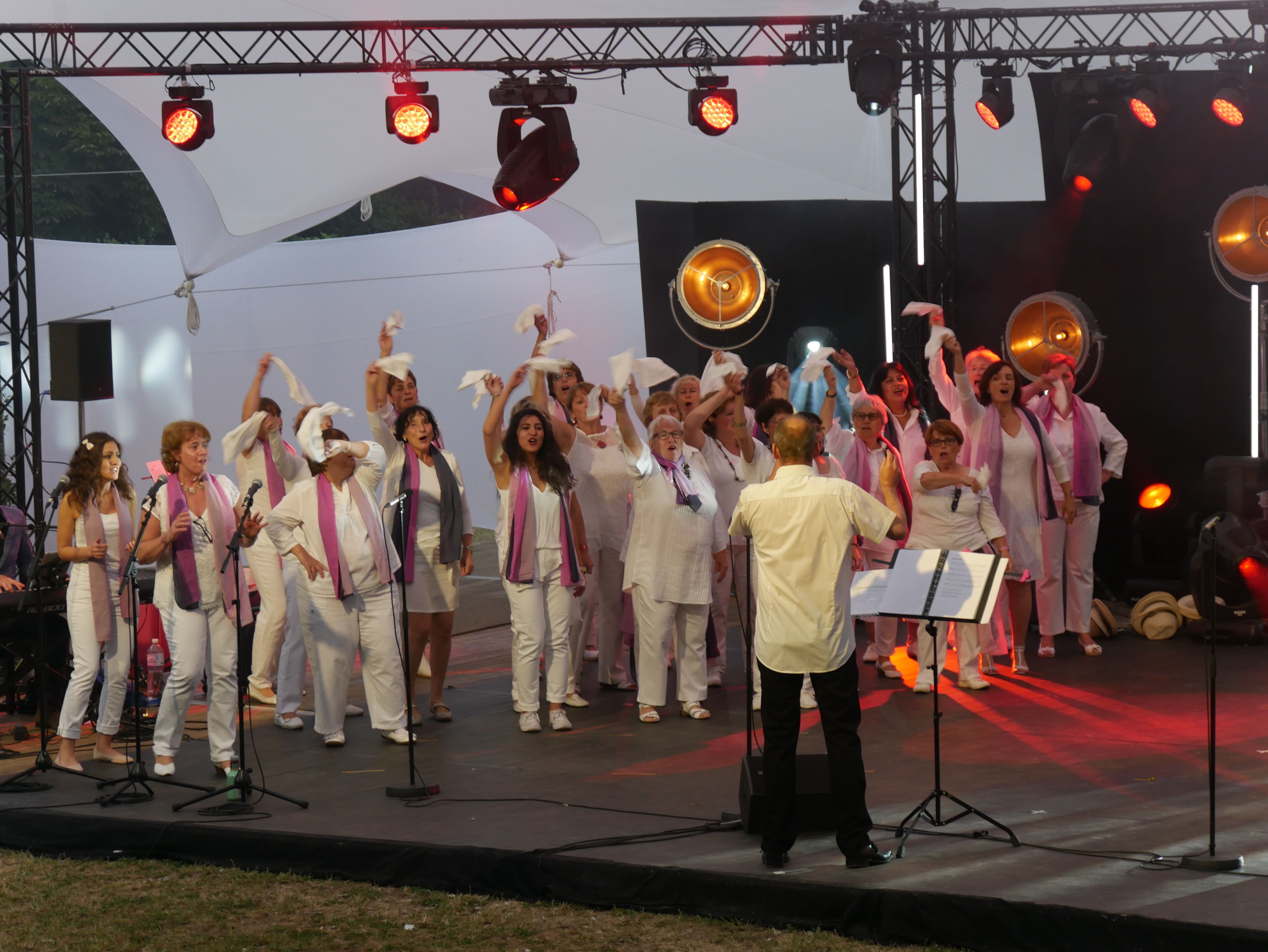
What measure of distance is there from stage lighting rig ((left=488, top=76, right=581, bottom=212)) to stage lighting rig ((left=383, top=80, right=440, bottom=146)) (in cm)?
38

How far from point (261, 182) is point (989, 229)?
16.5 feet

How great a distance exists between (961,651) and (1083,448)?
1730 millimetres

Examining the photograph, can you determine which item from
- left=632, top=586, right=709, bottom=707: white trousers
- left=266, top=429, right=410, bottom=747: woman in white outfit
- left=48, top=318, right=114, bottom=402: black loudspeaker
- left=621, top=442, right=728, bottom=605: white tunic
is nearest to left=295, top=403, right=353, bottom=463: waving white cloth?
left=266, top=429, right=410, bottom=747: woman in white outfit

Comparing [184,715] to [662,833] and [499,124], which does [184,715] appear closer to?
[662,833]

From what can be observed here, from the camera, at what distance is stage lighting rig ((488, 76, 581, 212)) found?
861cm

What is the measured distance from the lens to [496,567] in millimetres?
12648

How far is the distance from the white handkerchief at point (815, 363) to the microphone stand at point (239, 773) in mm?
3081

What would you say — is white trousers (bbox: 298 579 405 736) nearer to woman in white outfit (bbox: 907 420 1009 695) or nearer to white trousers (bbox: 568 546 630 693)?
white trousers (bbox: 568 546 630 693)

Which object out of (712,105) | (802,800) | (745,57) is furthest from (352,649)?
(745,57)

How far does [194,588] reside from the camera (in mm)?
5449

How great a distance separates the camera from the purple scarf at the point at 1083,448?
7961mm

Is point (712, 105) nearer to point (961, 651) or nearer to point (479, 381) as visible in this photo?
point (479, 381)

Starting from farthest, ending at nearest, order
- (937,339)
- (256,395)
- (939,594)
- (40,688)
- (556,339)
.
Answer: (937,339), (256,395), (556,339), (40,688), (939,594)

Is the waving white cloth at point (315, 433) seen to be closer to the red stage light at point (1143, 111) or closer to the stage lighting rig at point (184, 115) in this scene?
the stage lighting rig at point (184, 115)
